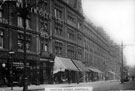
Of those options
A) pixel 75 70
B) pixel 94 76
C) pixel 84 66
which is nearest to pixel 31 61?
pixel 75 70

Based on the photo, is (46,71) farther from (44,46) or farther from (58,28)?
(58,28)

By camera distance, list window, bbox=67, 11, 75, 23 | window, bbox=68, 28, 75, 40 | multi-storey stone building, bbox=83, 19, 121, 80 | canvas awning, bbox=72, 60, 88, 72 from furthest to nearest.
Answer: window, bbox=68, 28, 75, 40 → window, bbox=67, 11, 75, 23 → canvas awning, bbox=72, 60, 88, 72 → multi-storey stone building, bbox=83, 19, 121, 80

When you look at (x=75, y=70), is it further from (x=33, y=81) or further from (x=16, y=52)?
(x=16, y=52)

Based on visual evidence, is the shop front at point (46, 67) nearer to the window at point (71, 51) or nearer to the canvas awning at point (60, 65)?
the canvas awning at point (60, 65)

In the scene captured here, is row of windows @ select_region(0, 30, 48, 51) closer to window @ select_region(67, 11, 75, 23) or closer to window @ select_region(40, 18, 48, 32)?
window @ select_region(40, 18, 48, 32)

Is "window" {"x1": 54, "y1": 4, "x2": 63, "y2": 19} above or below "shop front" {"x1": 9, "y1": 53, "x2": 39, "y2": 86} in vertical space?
above

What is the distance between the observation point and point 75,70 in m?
33.8

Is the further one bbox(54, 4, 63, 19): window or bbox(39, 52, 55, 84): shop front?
bbox(54, 4, 63, 19): window

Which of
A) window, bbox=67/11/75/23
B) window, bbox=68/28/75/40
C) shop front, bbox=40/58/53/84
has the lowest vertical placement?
shop front, bbox=40/58/53/84

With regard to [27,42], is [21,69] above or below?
below

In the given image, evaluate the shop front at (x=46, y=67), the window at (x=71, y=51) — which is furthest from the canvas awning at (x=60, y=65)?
the window at (x=71, y=51)

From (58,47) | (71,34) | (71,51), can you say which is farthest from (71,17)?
(58,47)

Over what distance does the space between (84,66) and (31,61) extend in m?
11.2

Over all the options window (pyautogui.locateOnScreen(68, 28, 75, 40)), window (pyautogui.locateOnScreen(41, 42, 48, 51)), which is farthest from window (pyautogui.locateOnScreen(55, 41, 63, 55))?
window (pyautogui.locateOnScreen(68, 28, 75, 40))
